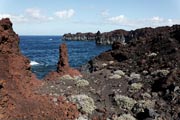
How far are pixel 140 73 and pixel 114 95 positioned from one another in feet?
26.6

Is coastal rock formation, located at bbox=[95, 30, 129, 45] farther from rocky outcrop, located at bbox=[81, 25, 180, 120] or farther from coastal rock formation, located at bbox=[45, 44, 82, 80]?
coastal rock formation, located at bbox=[45, 44, 82, 80]

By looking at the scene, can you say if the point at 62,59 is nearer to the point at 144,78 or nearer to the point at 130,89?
the point at 130,89

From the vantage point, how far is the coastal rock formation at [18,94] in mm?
19656

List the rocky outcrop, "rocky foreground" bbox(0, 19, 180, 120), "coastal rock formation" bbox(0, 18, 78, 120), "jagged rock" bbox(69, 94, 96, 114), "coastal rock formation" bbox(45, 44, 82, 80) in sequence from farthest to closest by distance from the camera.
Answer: "coastal rock formation" bbox(45, 44, 82, 80) < the rocky outcrop < "jagged rock" bbox(69, 94, 96, 114) < "rocky foreground" bbox(0, 19, 180, 120) < "coastal rock formation" bbox(0, 18, 78, 120)

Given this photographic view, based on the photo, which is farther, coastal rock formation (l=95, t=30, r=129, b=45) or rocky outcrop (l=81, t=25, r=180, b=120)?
coastal rock formation (l=95, t=30, r=129, b=45)

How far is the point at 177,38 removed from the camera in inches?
1812

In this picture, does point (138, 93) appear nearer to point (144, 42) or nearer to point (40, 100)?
point (40, 100)

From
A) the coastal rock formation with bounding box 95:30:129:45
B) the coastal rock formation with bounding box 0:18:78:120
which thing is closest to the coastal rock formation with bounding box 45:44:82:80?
the coastal rock formation with bounding box 0:18:78:120

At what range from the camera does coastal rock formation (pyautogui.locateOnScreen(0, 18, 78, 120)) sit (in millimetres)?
19656

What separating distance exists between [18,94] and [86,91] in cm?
745

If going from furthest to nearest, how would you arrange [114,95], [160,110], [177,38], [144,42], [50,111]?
1. [144,42]
2. [177,38]
3. [114,95]
4. [160,110]
5. [50,111]

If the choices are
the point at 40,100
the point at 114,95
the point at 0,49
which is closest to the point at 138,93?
the point at 114,95

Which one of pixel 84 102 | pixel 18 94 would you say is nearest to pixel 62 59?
pixel 84 102

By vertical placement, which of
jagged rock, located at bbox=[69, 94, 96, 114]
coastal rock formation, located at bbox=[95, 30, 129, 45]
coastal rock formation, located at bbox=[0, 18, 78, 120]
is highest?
coastal rock formation, located at bbox=[0, 18, 78, 120]
